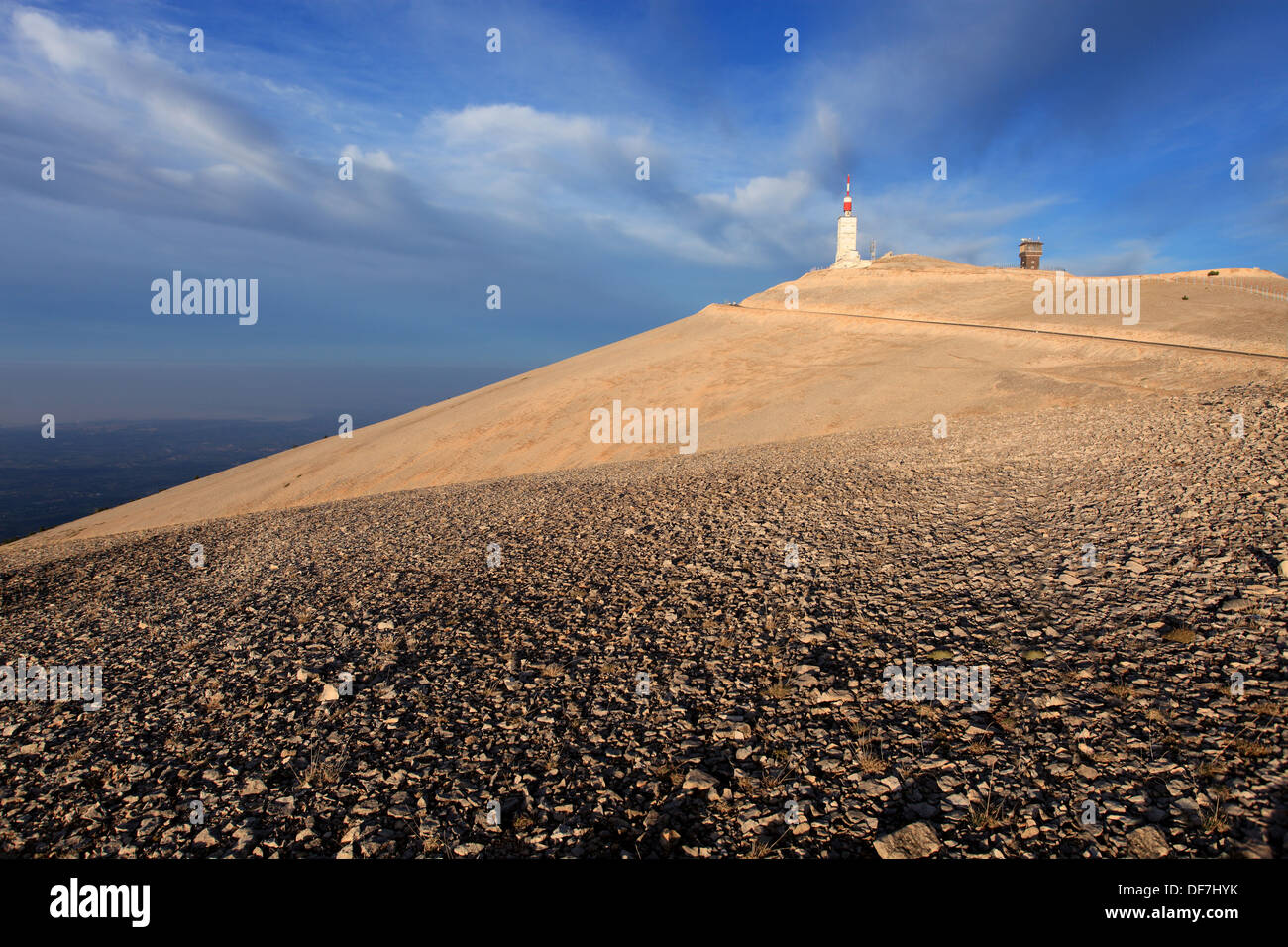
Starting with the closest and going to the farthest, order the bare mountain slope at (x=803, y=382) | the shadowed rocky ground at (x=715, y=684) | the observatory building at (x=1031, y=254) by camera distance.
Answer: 1. the shadowed rocky ground at (x=715, y=684)
2. the bare mountain slope at (x=803, y=382)
3. the observatory building at (x=1031, y=254)

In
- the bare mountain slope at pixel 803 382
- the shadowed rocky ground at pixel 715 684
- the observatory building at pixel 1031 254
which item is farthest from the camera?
the observatory building at pixel 1031 254

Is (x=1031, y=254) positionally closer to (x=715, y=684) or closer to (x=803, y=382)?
(x=803, y=382)

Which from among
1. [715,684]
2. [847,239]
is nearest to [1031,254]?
[847,239]

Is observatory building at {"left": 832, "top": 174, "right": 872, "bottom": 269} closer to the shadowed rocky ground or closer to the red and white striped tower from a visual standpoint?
the red and white striped tower

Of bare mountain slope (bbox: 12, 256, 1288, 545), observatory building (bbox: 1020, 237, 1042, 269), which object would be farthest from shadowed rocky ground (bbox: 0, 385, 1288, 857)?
observatory building (bbox: 1020, 237, 1042, 269)

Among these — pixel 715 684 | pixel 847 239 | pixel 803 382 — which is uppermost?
pixel 847 239

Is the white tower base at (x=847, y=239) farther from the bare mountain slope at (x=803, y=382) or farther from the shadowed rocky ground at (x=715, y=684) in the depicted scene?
the shadowed rocky ground at (x=715, y=684)

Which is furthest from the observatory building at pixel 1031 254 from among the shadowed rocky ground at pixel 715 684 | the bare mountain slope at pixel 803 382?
the shadowed rocky ground at pixel 715 684

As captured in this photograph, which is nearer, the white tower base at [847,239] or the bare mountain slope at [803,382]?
the bare mountain slope at [803,382]

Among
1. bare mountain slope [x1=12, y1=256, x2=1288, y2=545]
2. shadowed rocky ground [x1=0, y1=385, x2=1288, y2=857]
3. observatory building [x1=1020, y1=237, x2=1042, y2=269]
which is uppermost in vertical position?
observatory building [x1=1020, y1=237, x2=1042, y2=269]
